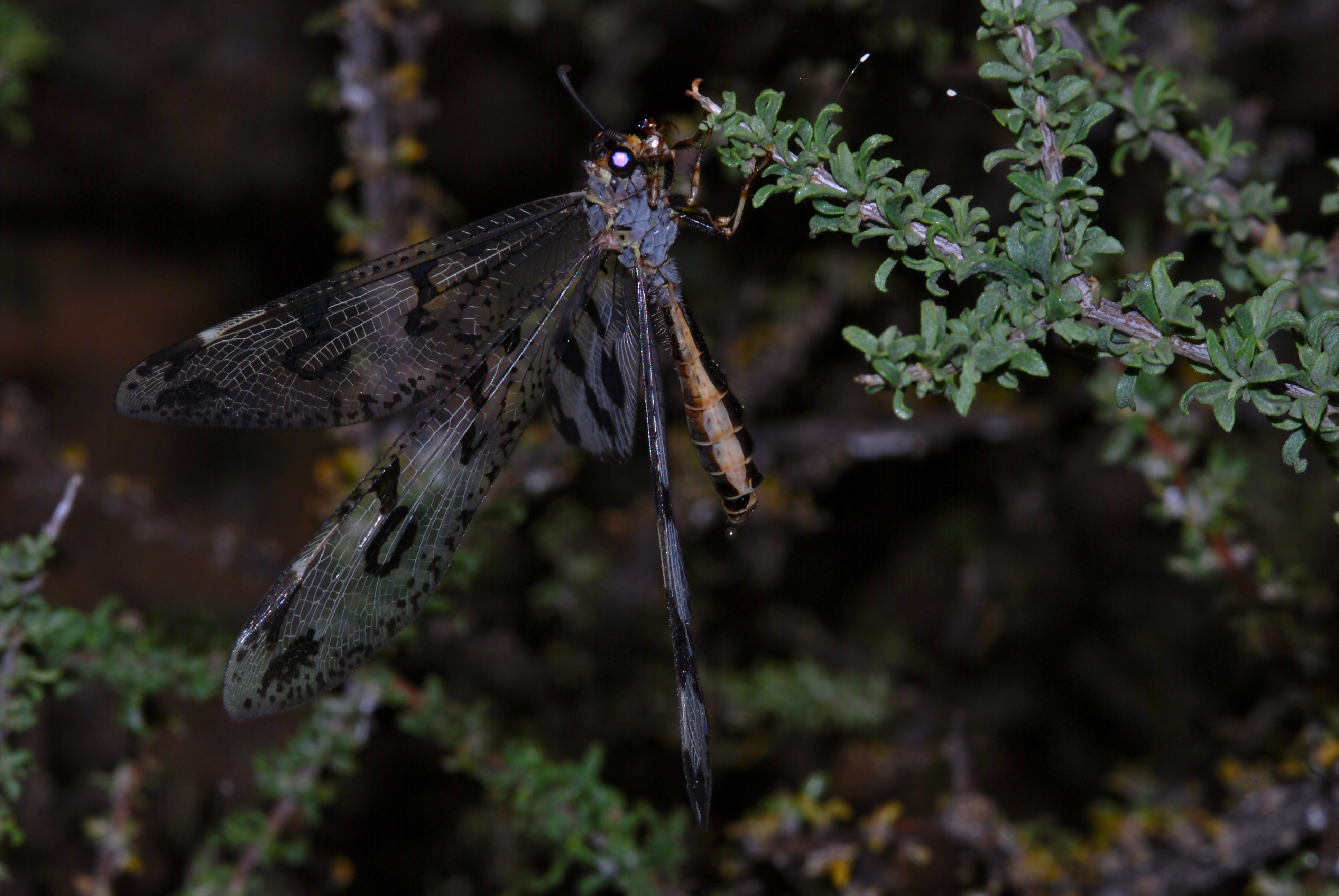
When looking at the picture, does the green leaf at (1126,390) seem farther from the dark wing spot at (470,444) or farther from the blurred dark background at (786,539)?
the dark wing spot at (470,444)

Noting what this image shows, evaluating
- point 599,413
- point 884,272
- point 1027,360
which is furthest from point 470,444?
point 1027,360

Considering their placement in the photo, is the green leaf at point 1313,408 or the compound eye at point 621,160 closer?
the green leaf at point 1313,408

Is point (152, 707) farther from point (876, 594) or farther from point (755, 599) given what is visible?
point (876, 594)

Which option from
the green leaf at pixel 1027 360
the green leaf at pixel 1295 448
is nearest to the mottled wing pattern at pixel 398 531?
the green leaf at pixel 1027 360

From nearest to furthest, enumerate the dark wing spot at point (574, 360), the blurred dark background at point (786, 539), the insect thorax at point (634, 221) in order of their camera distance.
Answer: the insect thorax at point (634, 221)
the dark wing spot at point (574, 360)
the blurred dark background at point (786, 539)

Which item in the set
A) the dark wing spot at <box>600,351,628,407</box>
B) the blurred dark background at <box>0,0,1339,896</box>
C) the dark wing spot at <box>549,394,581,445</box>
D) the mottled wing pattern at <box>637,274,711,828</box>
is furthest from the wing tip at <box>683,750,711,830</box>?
the dark wing spot at <box>600,351,628,407</box>

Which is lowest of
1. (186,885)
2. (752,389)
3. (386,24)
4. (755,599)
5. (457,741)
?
(186,885)

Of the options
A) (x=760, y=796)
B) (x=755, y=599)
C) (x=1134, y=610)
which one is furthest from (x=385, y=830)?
(x=1134, y=610)
